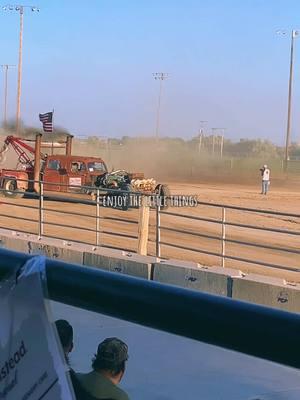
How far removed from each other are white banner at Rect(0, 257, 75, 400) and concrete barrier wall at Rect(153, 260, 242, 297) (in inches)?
337

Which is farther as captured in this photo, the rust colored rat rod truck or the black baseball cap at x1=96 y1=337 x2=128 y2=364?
the rust colored rat rod truck

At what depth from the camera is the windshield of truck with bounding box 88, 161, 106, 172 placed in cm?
3500

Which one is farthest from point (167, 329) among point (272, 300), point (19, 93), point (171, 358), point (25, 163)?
point (19, 93)

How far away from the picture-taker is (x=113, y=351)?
1.85 metres

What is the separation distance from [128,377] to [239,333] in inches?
20.5

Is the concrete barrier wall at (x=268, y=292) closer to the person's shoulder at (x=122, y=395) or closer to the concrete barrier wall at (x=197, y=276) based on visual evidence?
the concrete barrier wall at (x=197, y=276)

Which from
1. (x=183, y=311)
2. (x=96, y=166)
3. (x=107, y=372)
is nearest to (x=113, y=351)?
(x=107, y=372)

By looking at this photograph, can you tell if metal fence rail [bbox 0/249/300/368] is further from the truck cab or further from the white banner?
the truck cab

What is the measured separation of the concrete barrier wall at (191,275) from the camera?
31.6 ft

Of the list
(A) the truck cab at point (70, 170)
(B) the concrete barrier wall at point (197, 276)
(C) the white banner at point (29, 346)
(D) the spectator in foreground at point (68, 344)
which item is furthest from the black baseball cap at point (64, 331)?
(A) the truck cab at point (70, 170)

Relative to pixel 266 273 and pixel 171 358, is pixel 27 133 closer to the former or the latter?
pixel 266 273

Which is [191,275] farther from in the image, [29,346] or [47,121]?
[47,121]

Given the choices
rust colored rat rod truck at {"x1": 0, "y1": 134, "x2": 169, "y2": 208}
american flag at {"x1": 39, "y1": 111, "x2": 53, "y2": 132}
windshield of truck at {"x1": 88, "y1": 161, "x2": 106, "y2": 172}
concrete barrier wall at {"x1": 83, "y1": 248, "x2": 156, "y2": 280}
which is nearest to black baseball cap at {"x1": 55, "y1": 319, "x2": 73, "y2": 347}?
concrete barrier wall at {"x1": 83, "y1": 248, "x2": 156, "y2": 280}

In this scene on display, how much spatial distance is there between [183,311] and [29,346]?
346mm
